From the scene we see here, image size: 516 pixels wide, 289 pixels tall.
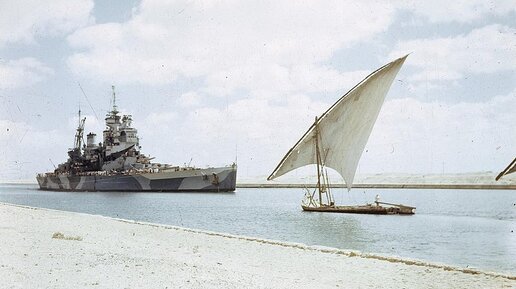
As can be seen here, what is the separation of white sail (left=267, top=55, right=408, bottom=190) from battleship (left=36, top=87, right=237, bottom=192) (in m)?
35.3

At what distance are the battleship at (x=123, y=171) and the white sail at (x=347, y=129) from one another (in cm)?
3525

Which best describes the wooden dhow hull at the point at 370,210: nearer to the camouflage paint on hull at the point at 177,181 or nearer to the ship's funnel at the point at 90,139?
the camouflage paint on hull at the point at 177,181

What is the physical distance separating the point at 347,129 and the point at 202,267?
25570 mm

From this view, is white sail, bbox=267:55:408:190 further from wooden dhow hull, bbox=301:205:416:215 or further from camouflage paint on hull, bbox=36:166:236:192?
camouflage paint on hull, bbox=36:166:236:192

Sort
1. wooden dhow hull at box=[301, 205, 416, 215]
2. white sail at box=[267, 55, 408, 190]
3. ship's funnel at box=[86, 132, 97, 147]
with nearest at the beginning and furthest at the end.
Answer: white sail at box=[267, 55, 408, 190]
wooden dhow hull at box=[301, 205, 416, 215]
ship's funnel at box=[86, 132, 97, 147]

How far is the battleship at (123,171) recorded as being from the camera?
7250cm

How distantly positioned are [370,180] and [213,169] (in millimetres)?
116707

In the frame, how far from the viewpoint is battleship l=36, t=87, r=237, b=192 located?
72.5 metres

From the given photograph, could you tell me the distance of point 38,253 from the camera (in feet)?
40.2

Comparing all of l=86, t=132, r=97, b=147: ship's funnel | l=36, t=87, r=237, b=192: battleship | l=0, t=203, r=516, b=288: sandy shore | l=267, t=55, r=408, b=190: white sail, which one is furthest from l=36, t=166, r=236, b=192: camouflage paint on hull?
l=0, t=203, r=516, b=288: sandy shore

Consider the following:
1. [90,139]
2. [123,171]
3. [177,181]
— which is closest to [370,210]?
[177,181]

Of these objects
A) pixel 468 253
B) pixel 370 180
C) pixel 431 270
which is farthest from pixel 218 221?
pixel 370 180

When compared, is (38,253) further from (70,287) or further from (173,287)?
(173,287)

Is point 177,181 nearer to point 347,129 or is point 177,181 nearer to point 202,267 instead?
point 347,129
